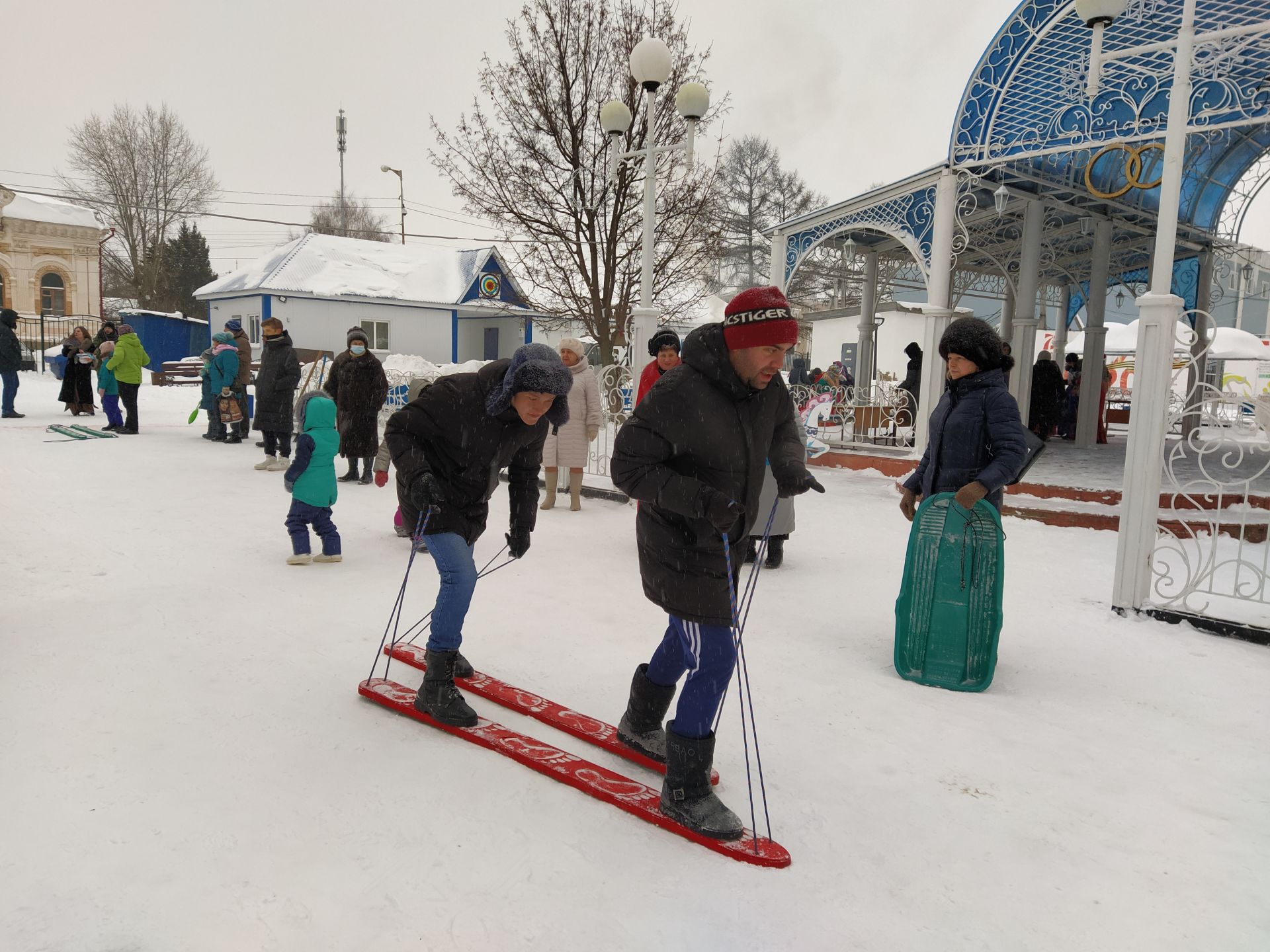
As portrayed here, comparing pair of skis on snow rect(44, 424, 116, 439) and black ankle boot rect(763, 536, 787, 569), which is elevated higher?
pair of skis on snow rect(44, 424, 116, 439)

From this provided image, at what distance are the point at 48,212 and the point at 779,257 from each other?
113 feet

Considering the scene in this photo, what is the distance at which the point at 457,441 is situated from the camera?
3184mm

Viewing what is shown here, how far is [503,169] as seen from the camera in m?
16.2

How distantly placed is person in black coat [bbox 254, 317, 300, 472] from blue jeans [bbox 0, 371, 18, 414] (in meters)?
6.75

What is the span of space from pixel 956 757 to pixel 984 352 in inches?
75.9

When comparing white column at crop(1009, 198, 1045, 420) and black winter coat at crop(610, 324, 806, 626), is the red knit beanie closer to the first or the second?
black winter coat at crop(610, 324, 806, 626)

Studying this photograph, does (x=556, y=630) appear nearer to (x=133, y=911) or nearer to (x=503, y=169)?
(x=133, y=911)

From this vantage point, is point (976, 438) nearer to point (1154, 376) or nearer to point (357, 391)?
point (1154, 376)

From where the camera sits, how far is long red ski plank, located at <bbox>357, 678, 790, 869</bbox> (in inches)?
99.0

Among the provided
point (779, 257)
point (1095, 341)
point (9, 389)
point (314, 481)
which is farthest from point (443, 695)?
point (9, 389)

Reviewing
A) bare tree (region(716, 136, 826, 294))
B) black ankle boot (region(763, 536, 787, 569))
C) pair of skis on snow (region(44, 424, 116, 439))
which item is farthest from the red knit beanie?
bare tree (region(716, 136, 826, 294))

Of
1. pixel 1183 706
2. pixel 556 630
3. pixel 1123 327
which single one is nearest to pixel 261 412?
pixel 556 630

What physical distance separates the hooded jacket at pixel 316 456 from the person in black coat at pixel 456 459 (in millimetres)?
2556

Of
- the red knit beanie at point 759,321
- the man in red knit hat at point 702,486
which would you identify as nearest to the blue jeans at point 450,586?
the man in red knit hat at point 702,486
